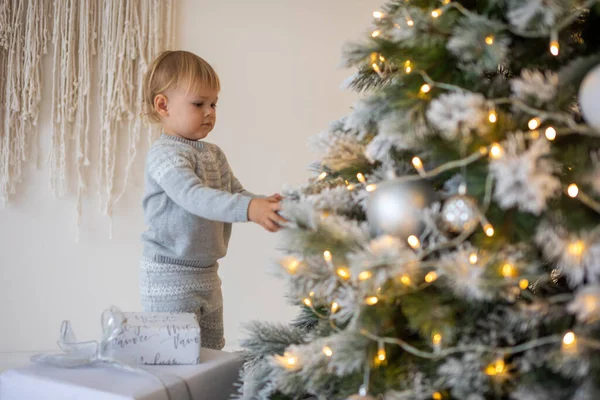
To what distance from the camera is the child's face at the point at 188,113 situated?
4.82 ft

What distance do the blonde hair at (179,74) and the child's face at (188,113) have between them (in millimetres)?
16

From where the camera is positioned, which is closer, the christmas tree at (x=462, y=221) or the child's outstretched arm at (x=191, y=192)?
the christmas tree at (x=462, y=221)

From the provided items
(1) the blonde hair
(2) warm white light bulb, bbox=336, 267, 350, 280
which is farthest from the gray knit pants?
(2) warm white light bulb, bbox=336, 267, 350, 280

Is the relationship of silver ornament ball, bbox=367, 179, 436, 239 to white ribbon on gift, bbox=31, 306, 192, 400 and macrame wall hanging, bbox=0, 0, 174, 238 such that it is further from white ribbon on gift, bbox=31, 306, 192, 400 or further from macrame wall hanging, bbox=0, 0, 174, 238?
macrame wall hanging, bbox=0, 0, 174, 238

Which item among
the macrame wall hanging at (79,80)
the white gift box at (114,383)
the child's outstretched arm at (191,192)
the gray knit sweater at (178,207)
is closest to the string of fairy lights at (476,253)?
the white gift box at (114,383)

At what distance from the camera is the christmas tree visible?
0.67 m

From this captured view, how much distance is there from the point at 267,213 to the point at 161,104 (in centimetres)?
55

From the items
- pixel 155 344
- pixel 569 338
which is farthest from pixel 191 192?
pixel 569 338

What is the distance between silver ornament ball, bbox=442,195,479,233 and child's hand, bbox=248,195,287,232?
416mm

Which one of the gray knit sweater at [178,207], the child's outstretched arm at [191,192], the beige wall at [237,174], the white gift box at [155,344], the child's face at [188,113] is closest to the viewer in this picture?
the white gift box at [155,344]

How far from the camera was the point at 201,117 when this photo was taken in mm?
1478

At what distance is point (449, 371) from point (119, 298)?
5.93 ft

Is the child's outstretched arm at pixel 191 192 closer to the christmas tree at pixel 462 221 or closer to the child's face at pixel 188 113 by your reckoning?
the child's face at pixel 188 113

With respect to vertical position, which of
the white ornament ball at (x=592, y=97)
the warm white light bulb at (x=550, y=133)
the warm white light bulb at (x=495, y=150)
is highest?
the white ornament ball at (x=592, y=97)
